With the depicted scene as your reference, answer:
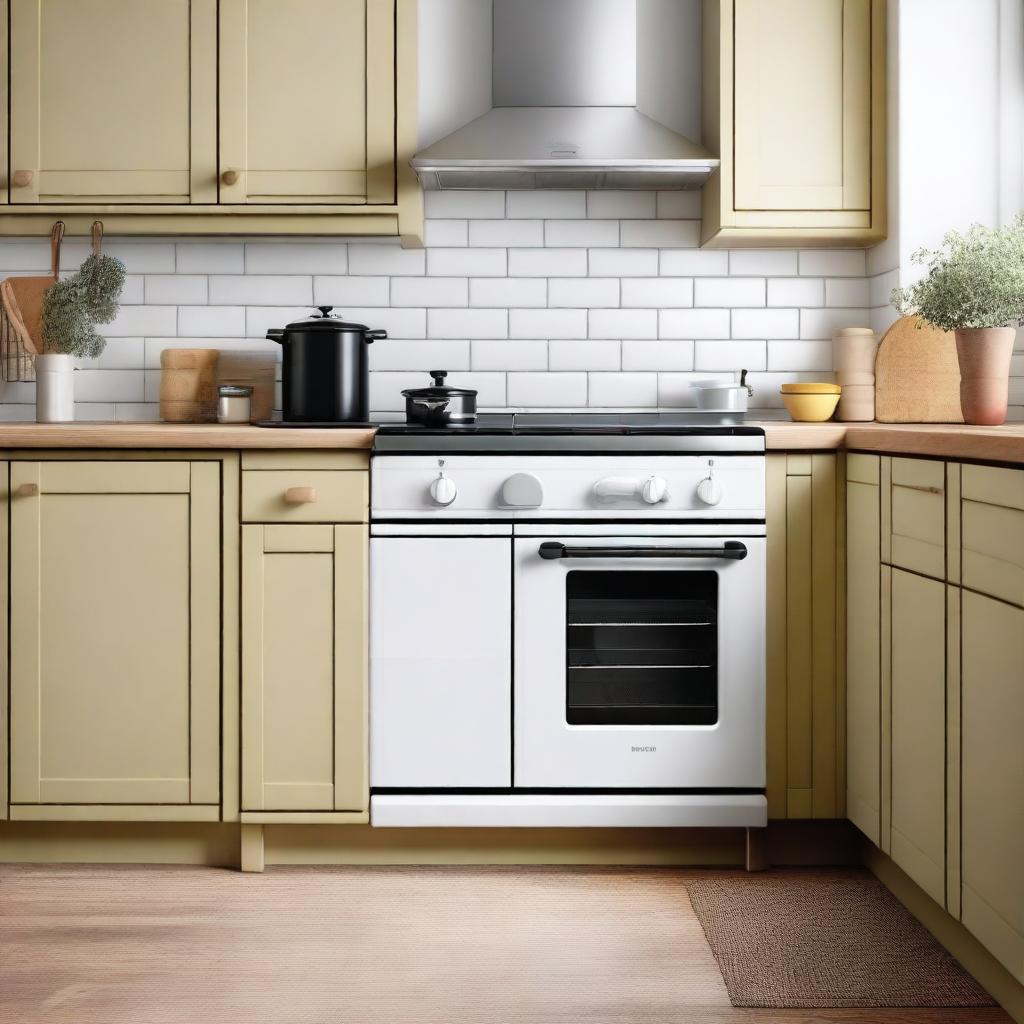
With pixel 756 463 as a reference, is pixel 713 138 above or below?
above

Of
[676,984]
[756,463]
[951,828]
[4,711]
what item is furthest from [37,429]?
[951,828]

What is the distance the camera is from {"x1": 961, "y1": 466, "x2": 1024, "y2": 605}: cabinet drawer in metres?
1.64

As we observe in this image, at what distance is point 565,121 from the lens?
9.41 ft

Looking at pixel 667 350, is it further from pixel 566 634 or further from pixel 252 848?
pixel 252 848

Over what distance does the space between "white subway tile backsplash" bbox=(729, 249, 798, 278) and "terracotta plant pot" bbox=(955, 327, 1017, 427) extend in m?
0.79

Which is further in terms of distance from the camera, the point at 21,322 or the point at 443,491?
the point at 21,322

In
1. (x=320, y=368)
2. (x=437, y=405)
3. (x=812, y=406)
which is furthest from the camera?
(x=812, y=406)

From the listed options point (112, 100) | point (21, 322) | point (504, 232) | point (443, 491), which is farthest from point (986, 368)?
point (21, 322)

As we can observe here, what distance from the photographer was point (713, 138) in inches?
114

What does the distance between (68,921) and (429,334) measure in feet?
5.80

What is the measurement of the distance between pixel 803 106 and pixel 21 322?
225cm

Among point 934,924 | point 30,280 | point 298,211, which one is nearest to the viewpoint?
point 934,924

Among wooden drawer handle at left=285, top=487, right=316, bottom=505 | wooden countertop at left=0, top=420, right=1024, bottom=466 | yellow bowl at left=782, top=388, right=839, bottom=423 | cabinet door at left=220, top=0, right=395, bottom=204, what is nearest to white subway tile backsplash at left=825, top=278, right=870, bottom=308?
yellow bowl at left=782, top=388, right=839, bottom=423

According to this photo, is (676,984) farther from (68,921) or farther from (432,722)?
(68,921)
